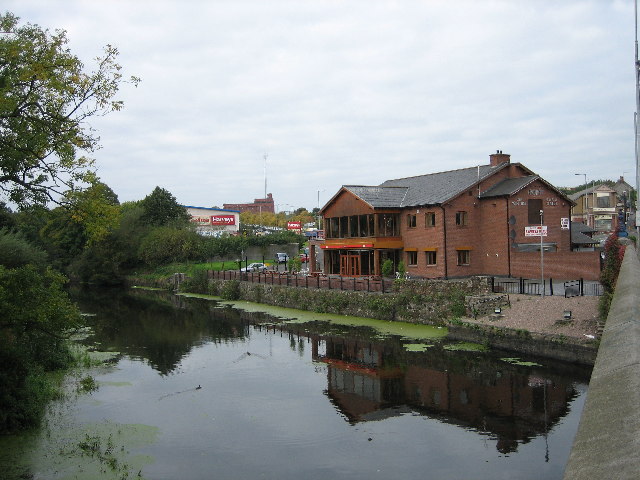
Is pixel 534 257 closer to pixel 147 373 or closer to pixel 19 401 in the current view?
pixel 147 373

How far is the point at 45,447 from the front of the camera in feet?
51.1

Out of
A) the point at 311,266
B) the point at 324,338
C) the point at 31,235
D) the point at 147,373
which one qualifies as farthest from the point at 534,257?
the point at 31,235

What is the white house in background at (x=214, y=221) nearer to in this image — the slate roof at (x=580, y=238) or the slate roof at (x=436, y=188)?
the slate roof at (x=436, y=188)

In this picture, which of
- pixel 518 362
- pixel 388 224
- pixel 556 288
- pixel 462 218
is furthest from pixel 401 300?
pixel 518 362

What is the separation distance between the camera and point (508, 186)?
132 feet

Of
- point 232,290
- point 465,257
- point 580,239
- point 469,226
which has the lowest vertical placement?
point 232,290

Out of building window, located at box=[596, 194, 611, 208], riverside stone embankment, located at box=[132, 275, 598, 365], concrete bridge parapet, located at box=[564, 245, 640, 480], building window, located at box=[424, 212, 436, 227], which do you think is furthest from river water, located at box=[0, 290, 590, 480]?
building window, located at box=[596, 194, 611, 208]

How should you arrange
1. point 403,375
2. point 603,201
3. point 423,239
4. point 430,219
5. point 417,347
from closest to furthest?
point 403,375 < point 417,347 < point 430,219 < point 423,239 < point 603,201

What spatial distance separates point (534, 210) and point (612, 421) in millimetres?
38880

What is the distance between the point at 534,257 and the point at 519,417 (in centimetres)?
2192

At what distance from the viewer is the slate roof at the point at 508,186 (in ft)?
128

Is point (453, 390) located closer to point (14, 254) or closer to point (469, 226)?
point (469, 226)

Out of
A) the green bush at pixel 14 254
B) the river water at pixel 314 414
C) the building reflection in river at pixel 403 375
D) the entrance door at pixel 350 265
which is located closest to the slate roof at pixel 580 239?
the entrance door at pixel 350 265

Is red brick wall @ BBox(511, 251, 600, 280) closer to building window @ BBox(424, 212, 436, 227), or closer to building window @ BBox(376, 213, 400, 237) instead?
building window @ BBox(424, 212, 436, 227)
